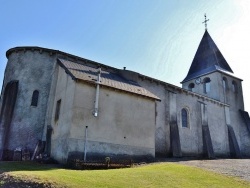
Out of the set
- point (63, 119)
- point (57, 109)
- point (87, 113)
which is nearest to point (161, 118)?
point (87, 113)

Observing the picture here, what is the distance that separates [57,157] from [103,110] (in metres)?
3.92

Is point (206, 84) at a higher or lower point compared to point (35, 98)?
higher

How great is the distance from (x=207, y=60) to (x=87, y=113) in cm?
2444

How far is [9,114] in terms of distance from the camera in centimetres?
1758

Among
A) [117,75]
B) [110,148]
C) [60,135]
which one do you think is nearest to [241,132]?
[117,75]

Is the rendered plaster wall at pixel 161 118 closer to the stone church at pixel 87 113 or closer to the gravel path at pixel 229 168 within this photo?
the stone church at pixel 87 113

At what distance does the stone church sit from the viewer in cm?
1509

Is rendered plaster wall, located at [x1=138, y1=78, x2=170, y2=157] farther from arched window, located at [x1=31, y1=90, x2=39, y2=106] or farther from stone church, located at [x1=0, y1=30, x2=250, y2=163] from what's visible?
arched window, located at [x1=31, y1=90, x2=39, y2=106]

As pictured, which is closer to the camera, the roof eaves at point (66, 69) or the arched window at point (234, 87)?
the roof eaves at point (66, 69)

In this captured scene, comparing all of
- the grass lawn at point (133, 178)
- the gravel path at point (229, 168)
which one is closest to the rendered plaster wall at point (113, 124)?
the gravel path at point (229, 168)

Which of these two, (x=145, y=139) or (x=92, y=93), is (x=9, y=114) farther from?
(x=145, y=139)

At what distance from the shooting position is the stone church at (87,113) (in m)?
15.1

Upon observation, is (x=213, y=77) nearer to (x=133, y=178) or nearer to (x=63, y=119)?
(x=63, y=119)

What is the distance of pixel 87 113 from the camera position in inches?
597
